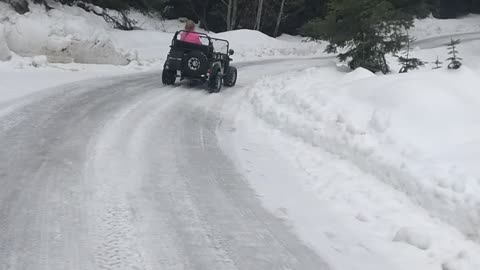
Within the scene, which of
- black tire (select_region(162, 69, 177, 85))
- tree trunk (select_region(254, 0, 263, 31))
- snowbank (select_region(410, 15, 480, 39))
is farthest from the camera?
snowbank (select_region(410, 15, 480, 39))

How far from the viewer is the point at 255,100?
11.5 metres

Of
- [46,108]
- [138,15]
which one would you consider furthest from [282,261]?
[138,15]

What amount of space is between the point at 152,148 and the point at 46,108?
10.0 ft

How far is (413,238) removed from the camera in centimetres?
468

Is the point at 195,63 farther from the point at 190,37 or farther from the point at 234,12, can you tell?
the point at 234,12

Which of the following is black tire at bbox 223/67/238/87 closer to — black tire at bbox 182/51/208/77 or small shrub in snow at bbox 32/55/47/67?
black tire at bbox 182/51/208/77

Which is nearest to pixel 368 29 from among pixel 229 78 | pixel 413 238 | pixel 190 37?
pixel 229 78

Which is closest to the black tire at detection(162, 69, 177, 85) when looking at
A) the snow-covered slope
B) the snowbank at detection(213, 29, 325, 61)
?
the snow-covered slope

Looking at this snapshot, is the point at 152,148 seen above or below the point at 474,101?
below

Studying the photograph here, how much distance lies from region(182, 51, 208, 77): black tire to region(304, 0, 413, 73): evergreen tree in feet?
20.0

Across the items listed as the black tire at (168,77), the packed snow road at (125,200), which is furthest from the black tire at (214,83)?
the packed snow road at (125,200)

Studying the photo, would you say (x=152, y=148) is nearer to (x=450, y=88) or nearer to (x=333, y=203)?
(x=333, y=203)

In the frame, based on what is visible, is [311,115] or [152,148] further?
[311,115]

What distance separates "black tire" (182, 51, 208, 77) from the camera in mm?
13031
